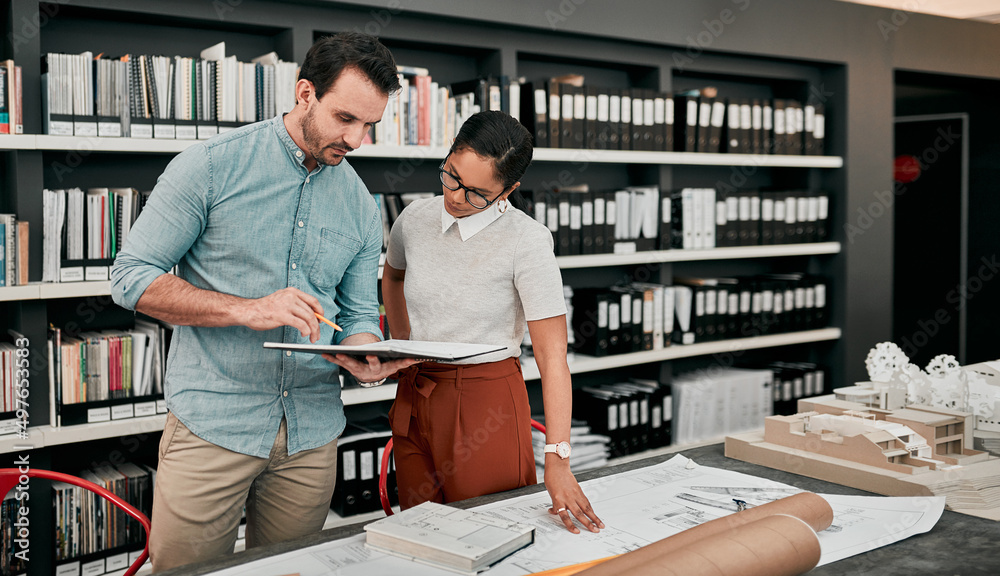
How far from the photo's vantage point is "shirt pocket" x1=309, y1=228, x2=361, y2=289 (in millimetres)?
1523

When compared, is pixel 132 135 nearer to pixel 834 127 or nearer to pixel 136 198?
pixel 136 198

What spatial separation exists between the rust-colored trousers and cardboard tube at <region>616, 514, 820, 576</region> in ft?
1.88

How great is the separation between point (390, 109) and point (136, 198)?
2.90 feet

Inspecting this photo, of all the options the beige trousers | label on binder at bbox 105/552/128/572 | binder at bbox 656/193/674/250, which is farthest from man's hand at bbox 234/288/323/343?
binder at bbox 656/193/674/250

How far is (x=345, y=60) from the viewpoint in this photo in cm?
140

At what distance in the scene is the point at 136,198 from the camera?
233cm

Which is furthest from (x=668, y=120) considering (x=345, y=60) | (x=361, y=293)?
(x=345, y=60)

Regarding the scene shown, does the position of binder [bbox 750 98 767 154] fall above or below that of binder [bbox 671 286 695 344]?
above

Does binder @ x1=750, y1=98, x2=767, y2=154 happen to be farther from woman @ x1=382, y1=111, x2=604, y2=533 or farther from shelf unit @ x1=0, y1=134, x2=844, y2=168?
woman @ x1=382, y1=111, x2=604, y2=533

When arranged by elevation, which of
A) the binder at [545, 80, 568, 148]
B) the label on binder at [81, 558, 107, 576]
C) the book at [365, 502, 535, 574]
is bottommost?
the label on binder at [81, 558, 107, 576]

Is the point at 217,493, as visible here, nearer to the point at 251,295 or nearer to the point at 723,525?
the point at 251,295

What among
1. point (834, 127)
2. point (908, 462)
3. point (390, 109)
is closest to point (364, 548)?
point (908, 462)

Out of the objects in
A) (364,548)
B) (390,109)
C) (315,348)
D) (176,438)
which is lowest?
(364,548)

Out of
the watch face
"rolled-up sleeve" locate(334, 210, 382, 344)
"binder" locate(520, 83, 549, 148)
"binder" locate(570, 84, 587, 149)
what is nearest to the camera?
the watch face
